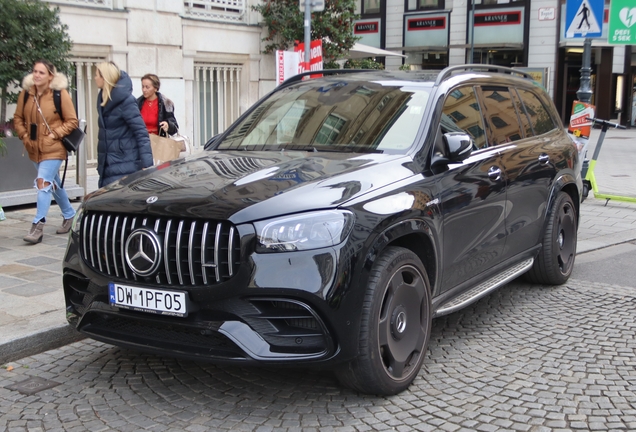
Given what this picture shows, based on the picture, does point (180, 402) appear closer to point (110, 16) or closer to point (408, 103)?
point (408, 103)

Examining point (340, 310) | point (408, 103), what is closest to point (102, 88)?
point (408, 103)

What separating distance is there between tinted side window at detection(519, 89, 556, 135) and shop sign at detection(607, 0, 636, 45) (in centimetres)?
593

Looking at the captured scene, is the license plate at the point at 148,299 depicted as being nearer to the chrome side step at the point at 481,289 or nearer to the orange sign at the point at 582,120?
the chrome side step at the point at 481,289

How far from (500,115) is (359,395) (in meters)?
2.59

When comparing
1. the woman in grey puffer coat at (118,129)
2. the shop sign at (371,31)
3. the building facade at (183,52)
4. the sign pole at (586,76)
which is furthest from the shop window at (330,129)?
the shop sign at (371,31)

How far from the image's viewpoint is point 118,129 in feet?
22.9

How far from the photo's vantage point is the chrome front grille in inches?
139

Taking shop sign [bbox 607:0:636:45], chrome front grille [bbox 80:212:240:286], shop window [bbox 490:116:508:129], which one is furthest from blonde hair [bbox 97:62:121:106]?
shop sign [bbox 607:0:636:45]

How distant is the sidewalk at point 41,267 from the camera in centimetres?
474

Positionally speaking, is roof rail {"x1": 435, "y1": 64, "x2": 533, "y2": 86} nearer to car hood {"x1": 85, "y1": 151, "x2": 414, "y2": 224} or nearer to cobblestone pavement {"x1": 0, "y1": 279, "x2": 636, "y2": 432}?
car hood {"x1": 85, "y1": 151, "x2": 414, "y2": 224}

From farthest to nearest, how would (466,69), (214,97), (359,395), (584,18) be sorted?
(214,97)
(584,18)
(466,69)
(359,395)

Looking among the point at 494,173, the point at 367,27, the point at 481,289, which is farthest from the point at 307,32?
the point at 367,27

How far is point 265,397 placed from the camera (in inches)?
155

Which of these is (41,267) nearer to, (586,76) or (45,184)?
(45,184)
